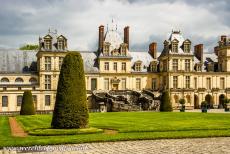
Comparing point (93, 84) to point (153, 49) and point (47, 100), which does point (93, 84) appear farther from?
point (153, 49)

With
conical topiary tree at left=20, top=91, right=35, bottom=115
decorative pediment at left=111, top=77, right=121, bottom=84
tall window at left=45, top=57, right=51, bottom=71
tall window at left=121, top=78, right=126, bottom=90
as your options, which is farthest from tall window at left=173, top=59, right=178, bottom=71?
conical topiary tree at left=20, top=91, right=35, bottom=115

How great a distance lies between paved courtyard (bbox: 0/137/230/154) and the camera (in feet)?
44.2

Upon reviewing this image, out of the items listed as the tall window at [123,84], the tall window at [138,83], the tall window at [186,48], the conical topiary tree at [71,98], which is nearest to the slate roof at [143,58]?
the tall window at [138,83]

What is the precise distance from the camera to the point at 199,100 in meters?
57.0

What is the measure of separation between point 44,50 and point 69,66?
30.7 meters

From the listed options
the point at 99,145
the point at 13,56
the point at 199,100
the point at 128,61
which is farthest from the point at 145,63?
the point at 99,145

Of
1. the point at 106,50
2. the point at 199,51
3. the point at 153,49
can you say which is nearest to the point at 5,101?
the point at 106,50

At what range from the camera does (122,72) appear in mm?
54344

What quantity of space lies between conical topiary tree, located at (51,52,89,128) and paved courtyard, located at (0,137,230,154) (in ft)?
14.0

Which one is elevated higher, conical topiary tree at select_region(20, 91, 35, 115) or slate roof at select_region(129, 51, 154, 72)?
slate roof at select_region(129, 51, 154, 72)

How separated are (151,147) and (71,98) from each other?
6.54 meters

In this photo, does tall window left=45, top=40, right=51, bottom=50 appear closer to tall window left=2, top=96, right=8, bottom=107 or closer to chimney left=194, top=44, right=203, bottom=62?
tall window left=2, top=96, right=8, bottom=107

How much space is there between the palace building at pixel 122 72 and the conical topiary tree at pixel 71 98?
26.2 meters

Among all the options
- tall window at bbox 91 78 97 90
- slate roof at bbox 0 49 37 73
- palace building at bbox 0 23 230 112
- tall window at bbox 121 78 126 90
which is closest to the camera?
palace building at bbox 0 23 230 112
